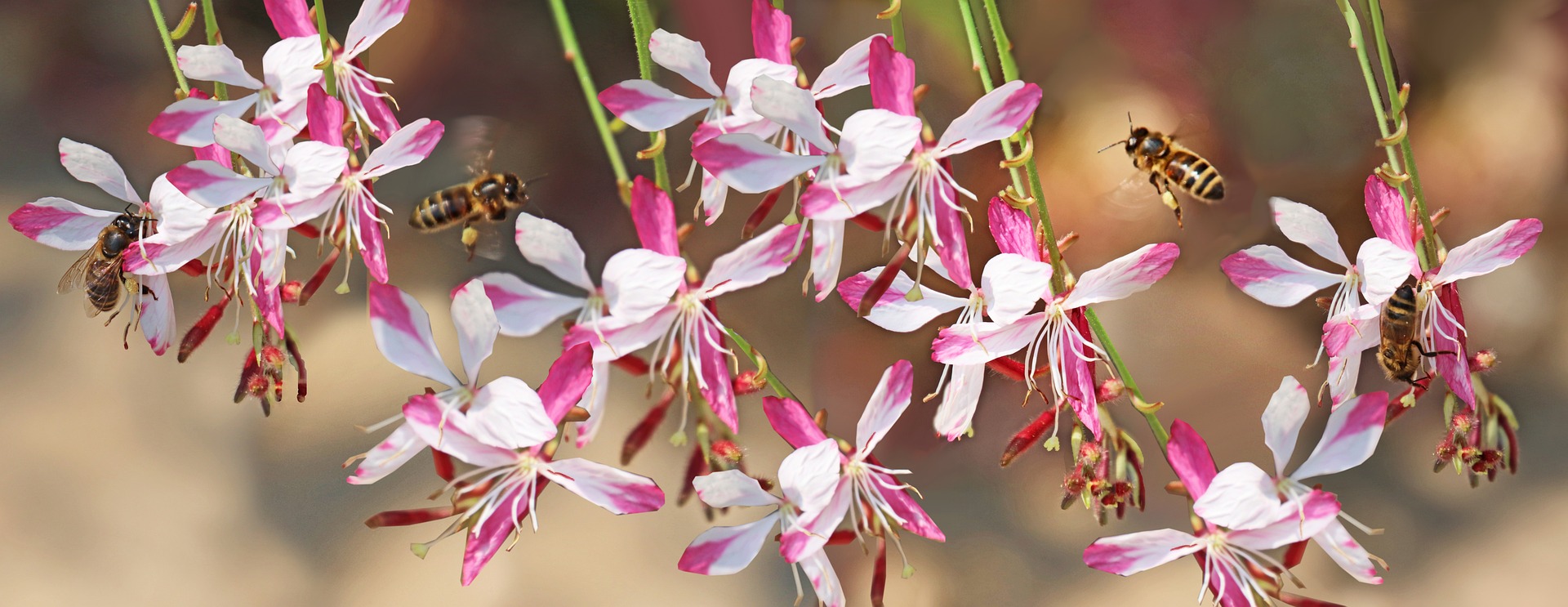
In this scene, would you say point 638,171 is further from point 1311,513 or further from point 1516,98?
point 1516,98

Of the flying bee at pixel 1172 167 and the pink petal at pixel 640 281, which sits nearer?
the pink petal at pixel 640 281

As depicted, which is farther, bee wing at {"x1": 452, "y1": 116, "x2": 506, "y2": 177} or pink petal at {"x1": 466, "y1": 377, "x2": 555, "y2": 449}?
bee wing at {"x1": 452, "y1": 116, "x2": 506, "y2": 177}

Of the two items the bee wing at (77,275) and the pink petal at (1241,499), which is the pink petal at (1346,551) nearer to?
the pink petal at (1241,499)

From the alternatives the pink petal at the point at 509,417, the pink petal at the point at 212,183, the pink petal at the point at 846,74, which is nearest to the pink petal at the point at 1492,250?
the pink petal at the point at 846,74

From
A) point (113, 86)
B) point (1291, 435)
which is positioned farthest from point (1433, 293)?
point (113, 86)

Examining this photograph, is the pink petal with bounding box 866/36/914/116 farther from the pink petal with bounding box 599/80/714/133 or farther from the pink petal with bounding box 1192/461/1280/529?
the pink petal with bounding box 1192/461/1280/529

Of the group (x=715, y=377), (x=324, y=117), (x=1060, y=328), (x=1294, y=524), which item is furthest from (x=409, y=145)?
(x=1294, y=524)

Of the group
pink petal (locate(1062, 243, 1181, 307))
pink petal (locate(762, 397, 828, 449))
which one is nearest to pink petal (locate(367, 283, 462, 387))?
pink petal (locate(762, 397, 828, 449))
